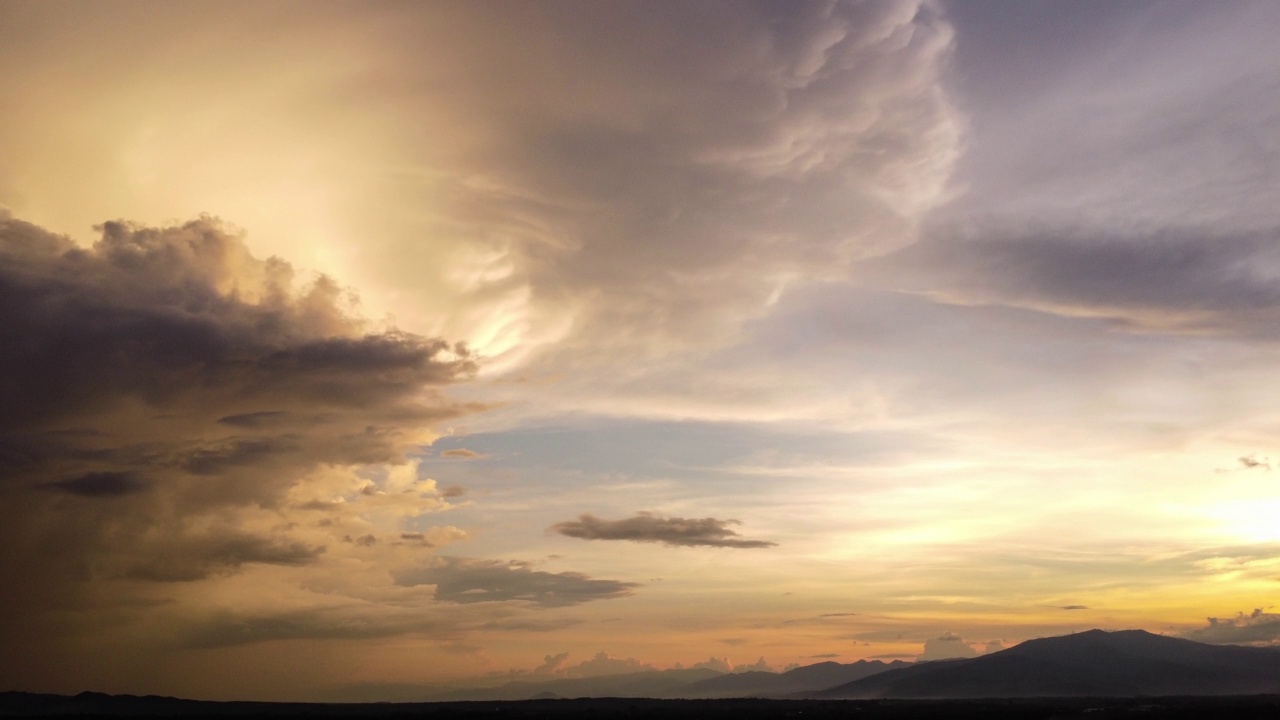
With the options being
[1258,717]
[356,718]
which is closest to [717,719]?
[356,718]

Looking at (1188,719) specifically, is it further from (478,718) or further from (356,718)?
(356,718)

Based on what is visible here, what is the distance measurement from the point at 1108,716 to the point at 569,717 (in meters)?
98.9

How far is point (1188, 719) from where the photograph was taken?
145 metres

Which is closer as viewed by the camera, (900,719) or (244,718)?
(900,719)

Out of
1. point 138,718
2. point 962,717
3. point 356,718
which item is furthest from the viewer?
point 138,718

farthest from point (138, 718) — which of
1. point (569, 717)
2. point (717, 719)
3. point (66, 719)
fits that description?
point (717, 719)

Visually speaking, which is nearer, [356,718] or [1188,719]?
[1188,719]

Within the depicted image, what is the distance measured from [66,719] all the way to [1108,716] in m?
185

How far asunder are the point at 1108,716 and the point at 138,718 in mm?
184315

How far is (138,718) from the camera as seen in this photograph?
17888 centimetres

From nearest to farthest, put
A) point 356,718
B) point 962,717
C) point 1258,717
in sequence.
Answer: point 1258,717 → point 962,717 → point 356,718

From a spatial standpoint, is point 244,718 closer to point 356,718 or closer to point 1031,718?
point 356,718

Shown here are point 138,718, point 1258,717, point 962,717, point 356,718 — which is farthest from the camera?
point 138,718

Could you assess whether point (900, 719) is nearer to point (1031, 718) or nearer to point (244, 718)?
point (1031, 718)
